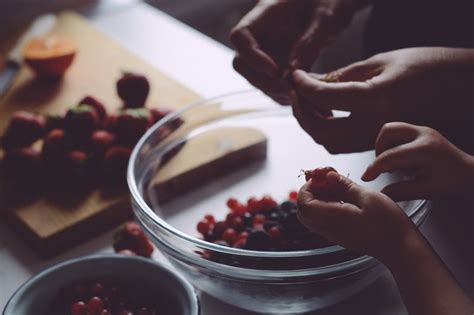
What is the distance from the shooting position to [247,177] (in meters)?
1.00

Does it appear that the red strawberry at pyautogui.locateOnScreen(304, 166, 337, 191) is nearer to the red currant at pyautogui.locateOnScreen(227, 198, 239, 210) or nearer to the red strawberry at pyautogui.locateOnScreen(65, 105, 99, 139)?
the red currant at pyautogui.locateOnScreen(227, 198, 239, 210)

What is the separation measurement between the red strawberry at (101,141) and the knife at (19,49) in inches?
10.7

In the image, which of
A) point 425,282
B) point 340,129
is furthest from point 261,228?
point 425,282

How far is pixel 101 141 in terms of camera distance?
998 millimetres

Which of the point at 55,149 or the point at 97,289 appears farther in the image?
the point at 55,149

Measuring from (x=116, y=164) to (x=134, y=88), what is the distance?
0.19 metres

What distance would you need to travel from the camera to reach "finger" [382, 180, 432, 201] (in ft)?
2.16

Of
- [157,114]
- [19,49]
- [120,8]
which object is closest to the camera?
[157,114]

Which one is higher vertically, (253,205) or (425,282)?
(425,282)

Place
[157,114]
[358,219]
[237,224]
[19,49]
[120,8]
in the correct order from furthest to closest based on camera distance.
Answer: [120,8] < [19,49] < [157,114] < [237,224] < [358,219]

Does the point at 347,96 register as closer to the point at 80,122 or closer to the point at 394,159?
the point at 394,159

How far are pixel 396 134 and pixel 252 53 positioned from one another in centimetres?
29

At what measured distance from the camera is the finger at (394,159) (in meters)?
0.63

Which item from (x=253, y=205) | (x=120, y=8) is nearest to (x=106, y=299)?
(x=253, y=205)
